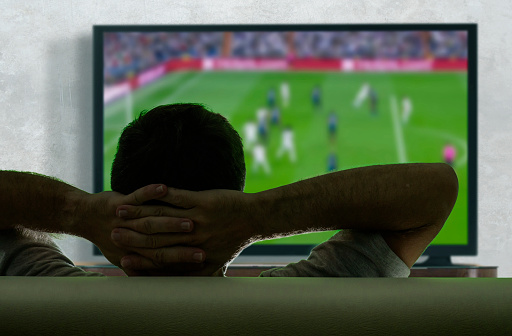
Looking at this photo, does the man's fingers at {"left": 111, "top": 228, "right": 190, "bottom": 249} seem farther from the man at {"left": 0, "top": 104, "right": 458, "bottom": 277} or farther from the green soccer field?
the green soccer field

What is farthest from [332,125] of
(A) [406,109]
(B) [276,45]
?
(B) [276,45]

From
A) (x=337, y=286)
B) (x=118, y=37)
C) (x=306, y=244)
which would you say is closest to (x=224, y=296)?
(x=337, y=286)

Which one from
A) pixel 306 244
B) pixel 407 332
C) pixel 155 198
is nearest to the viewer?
pixel 407 332

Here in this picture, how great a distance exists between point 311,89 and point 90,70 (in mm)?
1254

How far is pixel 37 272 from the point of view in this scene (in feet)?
2.60

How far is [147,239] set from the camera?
0.79m

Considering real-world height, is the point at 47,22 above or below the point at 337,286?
above

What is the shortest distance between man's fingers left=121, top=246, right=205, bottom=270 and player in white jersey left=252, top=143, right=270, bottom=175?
2.43 meters

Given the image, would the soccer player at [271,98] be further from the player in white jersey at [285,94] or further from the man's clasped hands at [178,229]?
the man's clasped hands at [178,229]

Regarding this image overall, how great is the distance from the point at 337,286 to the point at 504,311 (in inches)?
5.3

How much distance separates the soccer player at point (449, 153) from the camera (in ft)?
10.5

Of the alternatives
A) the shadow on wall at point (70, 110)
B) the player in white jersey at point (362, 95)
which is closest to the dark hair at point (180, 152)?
the player in white jersey at point (362, 95)

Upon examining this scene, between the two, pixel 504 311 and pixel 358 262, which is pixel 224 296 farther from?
pixel 358 262

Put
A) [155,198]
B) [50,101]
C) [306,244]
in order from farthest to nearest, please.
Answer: [50,101] → [306,244] → [155,198]
